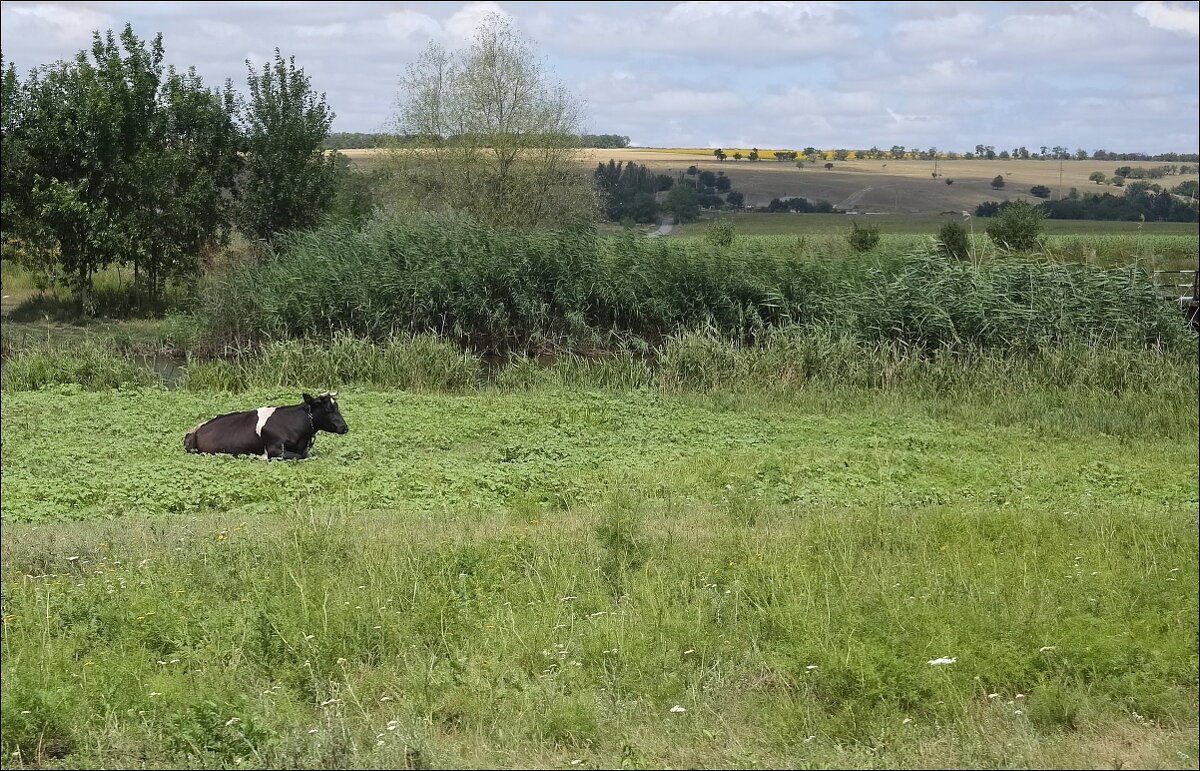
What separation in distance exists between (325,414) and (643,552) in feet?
19.3

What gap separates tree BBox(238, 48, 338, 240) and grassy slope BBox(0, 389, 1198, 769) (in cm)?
1957

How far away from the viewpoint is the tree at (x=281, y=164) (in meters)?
29.1

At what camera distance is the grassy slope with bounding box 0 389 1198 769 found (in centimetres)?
471

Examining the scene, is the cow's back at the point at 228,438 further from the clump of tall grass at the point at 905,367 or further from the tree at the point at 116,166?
the tree at the point at 116,166

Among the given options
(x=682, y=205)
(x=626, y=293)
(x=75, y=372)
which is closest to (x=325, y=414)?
(x=75, y=372)

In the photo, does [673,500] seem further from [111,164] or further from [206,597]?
[111,164]

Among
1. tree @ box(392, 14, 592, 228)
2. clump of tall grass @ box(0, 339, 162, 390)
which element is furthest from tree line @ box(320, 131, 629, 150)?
clump of tall grass @ box(0, 339, 162, 390)

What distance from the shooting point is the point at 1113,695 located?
5.04 meters

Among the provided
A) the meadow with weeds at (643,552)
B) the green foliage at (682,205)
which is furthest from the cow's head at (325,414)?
the green foliage at (682,205)

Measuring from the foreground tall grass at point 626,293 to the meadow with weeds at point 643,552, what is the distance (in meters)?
0.15

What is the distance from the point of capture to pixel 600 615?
5992 millimetres

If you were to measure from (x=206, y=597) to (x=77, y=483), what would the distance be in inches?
150

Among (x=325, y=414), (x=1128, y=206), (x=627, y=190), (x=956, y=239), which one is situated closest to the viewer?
(x=325, y=414)

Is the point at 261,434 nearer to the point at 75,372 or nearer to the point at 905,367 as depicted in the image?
the point at 75,372
